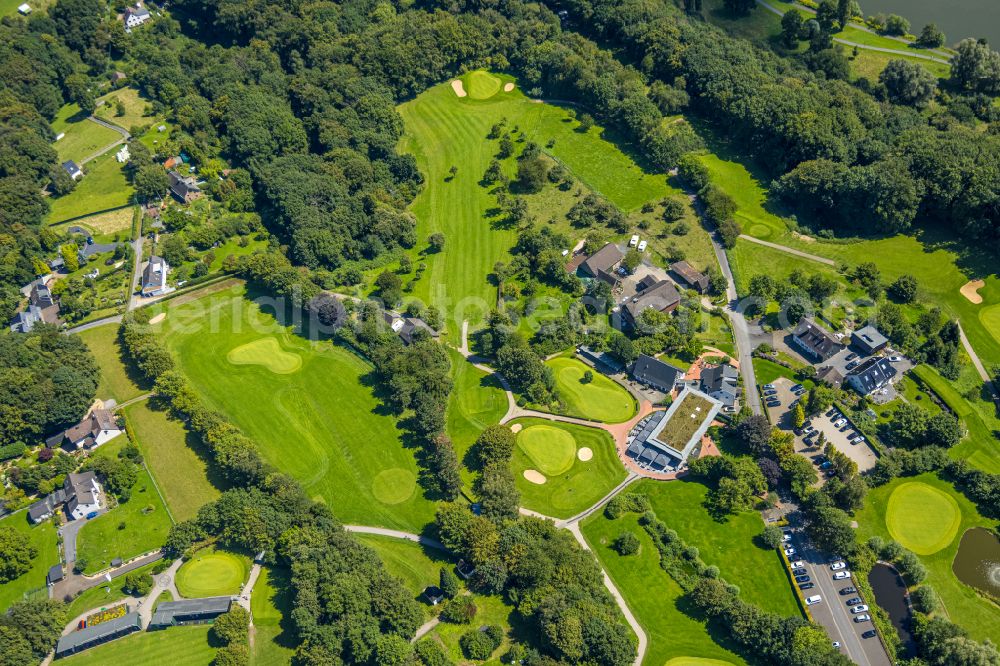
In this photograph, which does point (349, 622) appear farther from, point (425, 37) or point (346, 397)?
point (425, 37)

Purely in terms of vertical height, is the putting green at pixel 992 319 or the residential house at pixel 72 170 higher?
the putting green at pixel 992 319

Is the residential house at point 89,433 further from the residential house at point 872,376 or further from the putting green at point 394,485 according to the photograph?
the residential house at point 872,376

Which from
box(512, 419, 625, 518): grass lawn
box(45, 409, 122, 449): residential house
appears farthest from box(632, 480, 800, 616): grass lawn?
box(45, 409, 122, 449): residential house

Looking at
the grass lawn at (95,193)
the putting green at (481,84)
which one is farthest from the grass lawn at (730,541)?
the grass lawn at (95,193)

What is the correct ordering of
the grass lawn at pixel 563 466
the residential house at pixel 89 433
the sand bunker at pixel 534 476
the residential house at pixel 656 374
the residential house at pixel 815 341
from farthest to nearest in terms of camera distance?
the residential house at pixel 89 433
the residential house at pixel 815 341
the residential house at pixel 656 374
the sand bunker at pixel 534 476
the grass lawn at pixel 563 466

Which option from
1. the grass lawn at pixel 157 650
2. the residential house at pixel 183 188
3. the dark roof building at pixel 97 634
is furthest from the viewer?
the residential house at pixel 183 188

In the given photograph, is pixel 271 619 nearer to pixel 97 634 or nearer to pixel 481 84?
pixel 97 634

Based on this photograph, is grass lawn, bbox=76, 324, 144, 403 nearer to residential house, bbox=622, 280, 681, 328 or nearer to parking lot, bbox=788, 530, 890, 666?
residential house, bbox=622, 280, 681, 328

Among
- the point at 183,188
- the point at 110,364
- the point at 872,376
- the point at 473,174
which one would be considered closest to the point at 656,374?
the point at 872,376
